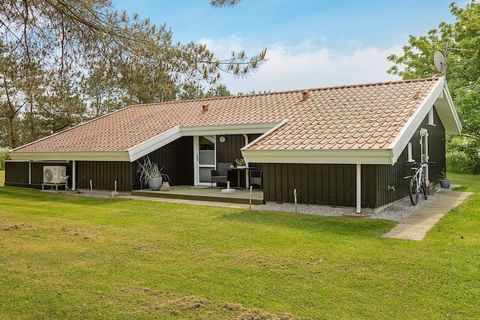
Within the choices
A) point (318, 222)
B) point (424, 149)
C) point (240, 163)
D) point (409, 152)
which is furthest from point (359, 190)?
point (424, 149)

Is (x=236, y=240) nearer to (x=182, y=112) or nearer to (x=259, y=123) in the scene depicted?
(x=259, y=123)

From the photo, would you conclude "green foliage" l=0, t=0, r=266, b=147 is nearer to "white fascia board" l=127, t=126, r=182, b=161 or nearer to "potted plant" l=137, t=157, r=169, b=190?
"white fascia board" l=127, t=126, r=182, b=161

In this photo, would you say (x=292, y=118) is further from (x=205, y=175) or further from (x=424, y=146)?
(x=424, y=146)

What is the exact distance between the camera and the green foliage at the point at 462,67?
69.6 ft

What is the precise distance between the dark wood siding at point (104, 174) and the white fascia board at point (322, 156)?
4833 millimetres

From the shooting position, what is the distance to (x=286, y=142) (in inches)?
400

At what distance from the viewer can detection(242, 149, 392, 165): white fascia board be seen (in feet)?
27.3

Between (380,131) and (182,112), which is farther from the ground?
(182,112)

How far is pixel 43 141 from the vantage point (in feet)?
55.0

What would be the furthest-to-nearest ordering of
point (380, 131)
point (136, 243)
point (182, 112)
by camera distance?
point (182, 112) < point (380, 131) < point (136, 243)

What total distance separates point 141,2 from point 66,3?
1.26 m

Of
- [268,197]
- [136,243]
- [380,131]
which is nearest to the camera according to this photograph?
[136,243]

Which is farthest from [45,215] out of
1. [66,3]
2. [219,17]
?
[219,17]

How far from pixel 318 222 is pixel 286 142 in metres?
2.70
